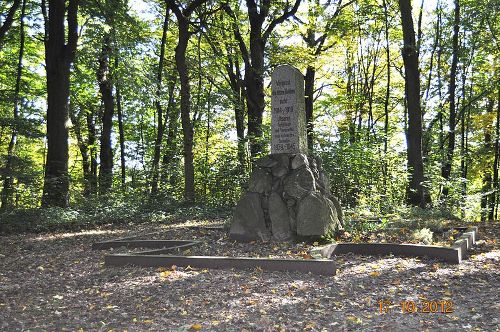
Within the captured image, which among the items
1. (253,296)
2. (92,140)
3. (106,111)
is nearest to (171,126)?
(106,111)

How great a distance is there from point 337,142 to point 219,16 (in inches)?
378

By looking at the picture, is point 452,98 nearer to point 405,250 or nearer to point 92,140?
point 405,250

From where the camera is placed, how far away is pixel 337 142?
1465cm

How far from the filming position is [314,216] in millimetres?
7871

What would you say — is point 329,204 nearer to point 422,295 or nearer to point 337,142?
point 422,295

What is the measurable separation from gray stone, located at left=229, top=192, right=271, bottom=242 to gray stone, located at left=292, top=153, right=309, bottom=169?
97cm

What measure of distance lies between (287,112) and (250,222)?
8.06ft

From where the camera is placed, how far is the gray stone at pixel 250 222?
8266 mm

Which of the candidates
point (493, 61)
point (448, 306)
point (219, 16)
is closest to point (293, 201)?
point (448, 306)

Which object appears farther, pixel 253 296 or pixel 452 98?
pixel 452 98

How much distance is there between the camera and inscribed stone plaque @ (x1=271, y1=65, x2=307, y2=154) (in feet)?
29.2

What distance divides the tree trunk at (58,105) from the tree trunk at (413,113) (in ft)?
34.5
